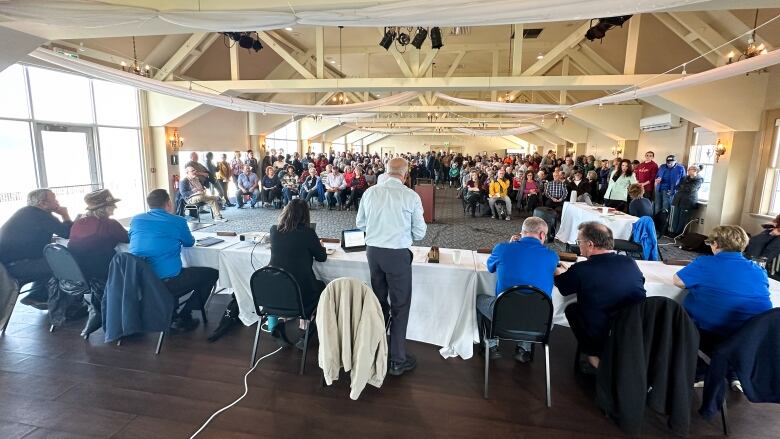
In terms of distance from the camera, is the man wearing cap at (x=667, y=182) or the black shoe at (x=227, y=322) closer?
the black shoe at (x=227, y=322)

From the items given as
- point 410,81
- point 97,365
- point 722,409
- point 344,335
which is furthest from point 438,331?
point 410,81

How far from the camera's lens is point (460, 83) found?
22.6ft

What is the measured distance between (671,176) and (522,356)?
6609 mm

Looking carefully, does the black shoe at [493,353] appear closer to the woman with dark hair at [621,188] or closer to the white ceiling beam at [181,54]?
the woman with dark hair at [621,188]

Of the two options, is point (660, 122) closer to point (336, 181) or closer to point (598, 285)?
point (336, 181)

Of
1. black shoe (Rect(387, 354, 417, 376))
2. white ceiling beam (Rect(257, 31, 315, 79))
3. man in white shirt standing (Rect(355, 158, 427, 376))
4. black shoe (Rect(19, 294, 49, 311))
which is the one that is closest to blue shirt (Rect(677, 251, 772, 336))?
man in white shirt standing (Rect(355, 158, 427, 376))

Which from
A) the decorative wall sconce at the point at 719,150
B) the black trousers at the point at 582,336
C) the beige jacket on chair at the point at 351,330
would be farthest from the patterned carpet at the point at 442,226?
the beige jacket on chair at the point at 351,330

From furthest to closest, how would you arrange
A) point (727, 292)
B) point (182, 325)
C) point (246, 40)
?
point (246, 40) → point (182, 325) → point (727, 292)

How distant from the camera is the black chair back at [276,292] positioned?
2457 millimetres

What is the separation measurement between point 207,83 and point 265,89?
136cm

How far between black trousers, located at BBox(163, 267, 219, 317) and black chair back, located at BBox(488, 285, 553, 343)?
7.66 feet

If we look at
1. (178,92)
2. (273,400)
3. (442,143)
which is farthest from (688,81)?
(442,143)

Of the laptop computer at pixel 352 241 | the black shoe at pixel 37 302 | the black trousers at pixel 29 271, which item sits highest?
the laptop computer at pixel 352 241

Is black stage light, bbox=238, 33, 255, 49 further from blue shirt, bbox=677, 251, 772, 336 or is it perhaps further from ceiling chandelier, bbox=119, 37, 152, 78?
blue shirt, bbox=677, 251, 772, 336
